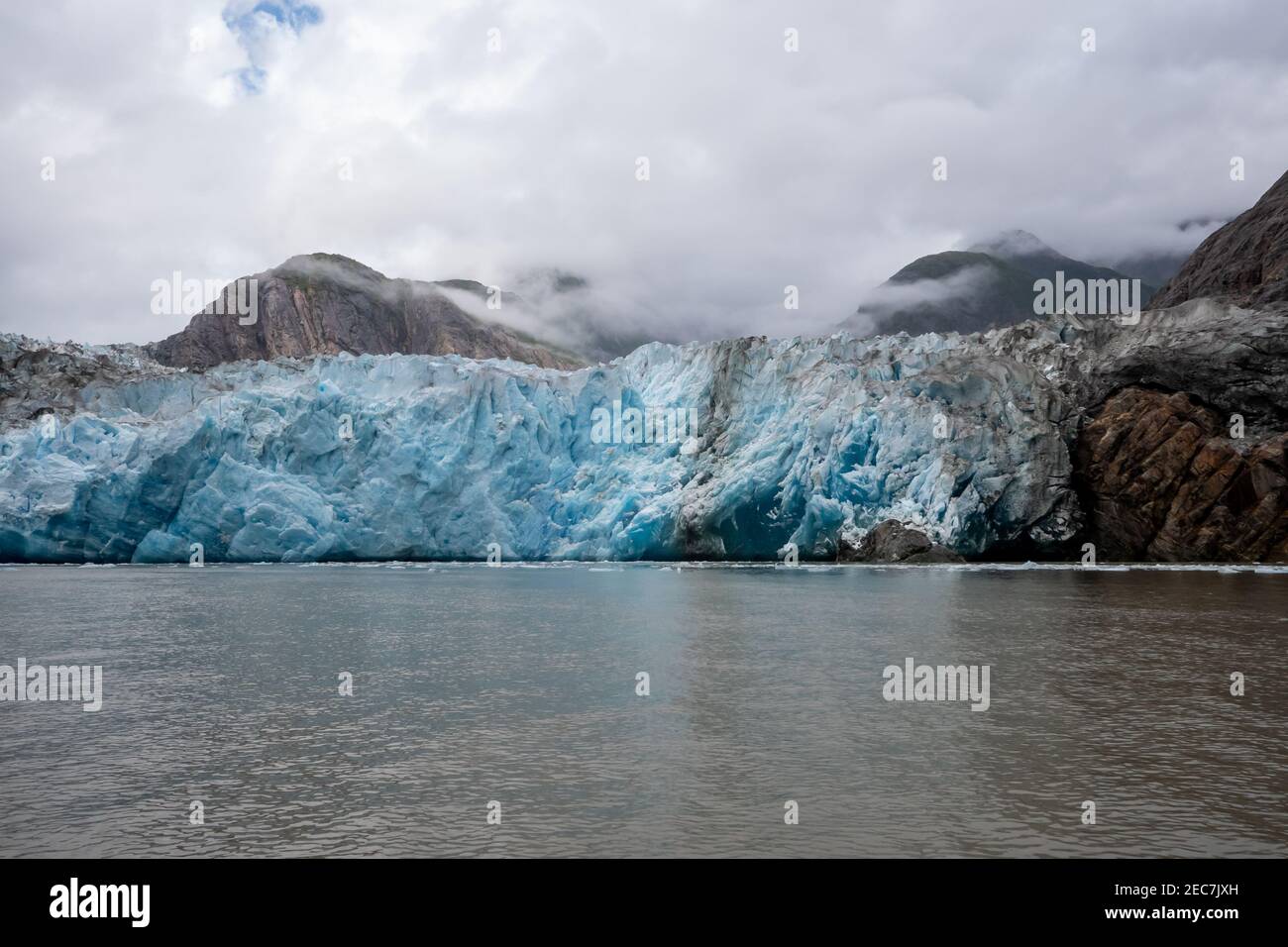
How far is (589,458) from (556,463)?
1.70 meters

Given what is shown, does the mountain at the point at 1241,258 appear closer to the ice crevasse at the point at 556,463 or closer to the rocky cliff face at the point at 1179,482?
the rocky cliff face at the point at 1179,482

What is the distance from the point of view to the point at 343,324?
4284 inches

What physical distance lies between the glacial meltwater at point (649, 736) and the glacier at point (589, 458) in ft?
56.7

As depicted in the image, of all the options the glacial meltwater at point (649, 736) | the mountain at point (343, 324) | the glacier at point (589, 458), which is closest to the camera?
the glacial meltwater at point (649, 736)

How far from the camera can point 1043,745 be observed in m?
8.80

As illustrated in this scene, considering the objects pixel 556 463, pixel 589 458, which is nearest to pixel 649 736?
pixel 556 463

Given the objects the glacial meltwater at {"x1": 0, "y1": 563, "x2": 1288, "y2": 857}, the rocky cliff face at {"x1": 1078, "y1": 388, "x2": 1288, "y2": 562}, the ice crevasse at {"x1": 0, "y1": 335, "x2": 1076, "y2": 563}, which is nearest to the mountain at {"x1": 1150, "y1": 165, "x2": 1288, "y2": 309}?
the rocky cliff face at {"x1": 1078, "y1": 388, "x2": 1288, "y2": 562}

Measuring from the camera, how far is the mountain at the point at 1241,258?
53.9 m

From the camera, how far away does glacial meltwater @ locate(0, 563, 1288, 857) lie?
654 cm

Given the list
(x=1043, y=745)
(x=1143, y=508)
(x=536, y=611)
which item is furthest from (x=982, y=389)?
(x=1043, y=745)

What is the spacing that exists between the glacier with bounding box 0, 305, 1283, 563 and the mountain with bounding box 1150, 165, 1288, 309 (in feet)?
64.2

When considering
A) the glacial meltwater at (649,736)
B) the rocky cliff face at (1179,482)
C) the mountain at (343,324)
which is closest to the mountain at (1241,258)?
the rocky cliff face at (1179,482)

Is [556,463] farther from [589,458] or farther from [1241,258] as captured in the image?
[1241,258]
